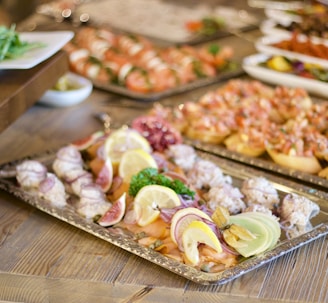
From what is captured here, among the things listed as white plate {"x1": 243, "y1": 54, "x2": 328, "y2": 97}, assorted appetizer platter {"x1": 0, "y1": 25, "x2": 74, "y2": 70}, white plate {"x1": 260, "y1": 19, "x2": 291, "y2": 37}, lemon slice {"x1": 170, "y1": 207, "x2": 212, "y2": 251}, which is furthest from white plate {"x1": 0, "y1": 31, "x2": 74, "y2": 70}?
white plate {"x1": 260, "y1": 19, "x2": 291, "y2": 37}

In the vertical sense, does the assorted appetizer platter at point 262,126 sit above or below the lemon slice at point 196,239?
below

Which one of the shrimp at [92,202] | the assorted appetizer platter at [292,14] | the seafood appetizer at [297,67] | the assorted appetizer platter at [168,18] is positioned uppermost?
the shrimp at [92,202]

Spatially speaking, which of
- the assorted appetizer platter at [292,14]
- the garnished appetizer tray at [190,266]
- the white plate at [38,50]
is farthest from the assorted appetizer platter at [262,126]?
the assorted appetizer platter at [292,14]

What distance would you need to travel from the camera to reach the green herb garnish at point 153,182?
7.27 feet

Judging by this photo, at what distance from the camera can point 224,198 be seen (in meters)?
2.24

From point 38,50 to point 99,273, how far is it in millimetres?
1087

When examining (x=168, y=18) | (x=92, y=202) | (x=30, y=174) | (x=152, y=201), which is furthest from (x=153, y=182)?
(x=168, y=18)

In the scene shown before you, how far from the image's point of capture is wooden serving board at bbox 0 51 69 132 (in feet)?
8.05

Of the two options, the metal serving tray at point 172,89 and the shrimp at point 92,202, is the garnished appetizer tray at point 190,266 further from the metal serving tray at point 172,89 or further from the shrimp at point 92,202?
the metal serving tray at point 172,89

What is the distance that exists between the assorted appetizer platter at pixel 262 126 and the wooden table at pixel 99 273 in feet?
1.70

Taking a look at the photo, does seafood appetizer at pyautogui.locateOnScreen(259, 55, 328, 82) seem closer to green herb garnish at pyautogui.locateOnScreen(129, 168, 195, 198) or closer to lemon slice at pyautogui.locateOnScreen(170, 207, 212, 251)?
green herb garnish at pyautogui.locateOnScreen(129, 168, 195, 198)

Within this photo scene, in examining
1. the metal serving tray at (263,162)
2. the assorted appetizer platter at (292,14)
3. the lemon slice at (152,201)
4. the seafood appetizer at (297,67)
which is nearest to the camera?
the lemon slice at (152,201)

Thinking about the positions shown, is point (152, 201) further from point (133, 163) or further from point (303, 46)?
point (303, 46)

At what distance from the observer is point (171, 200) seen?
216 centimetres
